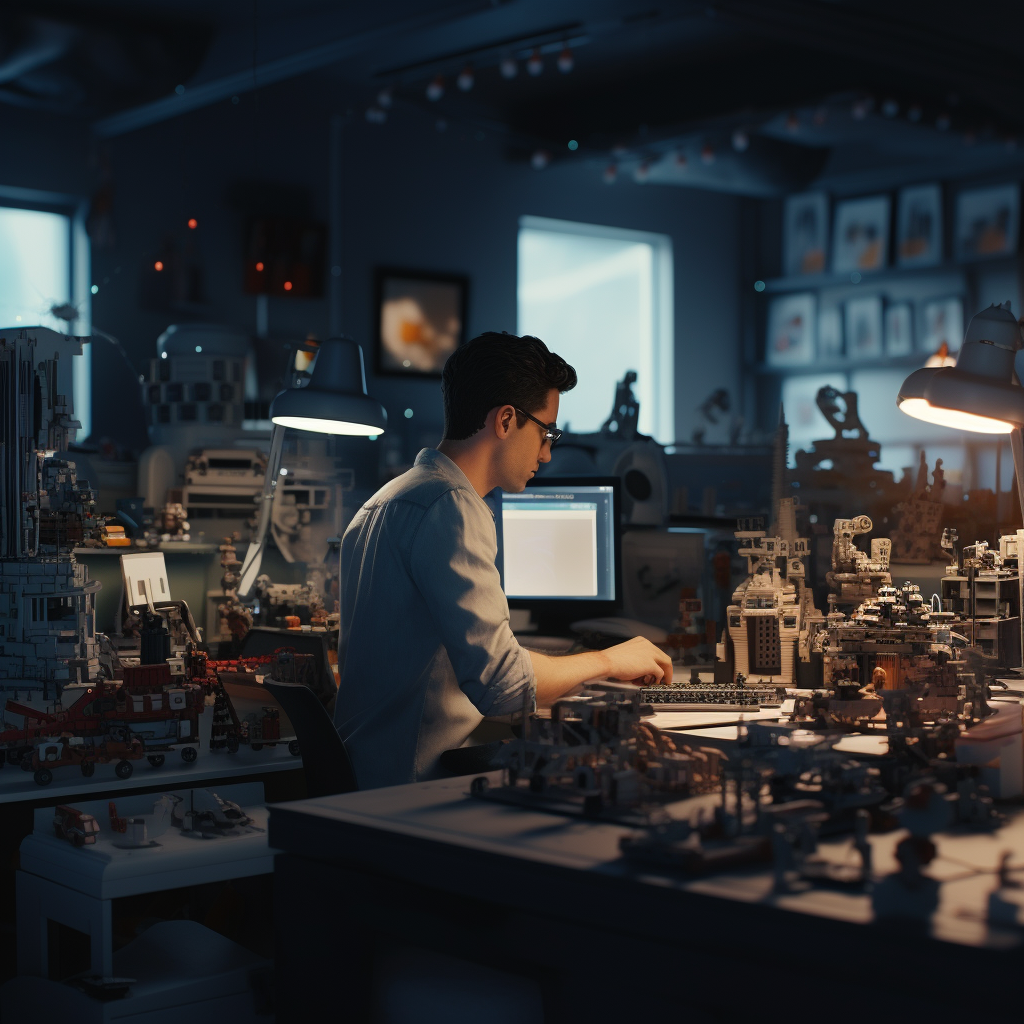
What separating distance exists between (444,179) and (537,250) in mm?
829

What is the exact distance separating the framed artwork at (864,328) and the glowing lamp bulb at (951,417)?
208 inches

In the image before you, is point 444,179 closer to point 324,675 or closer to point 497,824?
point 324,675

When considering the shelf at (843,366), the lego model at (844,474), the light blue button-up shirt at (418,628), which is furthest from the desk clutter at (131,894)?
the shelf at (843,366)

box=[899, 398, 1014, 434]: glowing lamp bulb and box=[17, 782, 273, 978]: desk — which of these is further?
box=[899, 398, 1014, 434]: glowing lamp bulb

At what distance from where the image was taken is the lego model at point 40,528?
243 cm

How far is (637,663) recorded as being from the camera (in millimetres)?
2217

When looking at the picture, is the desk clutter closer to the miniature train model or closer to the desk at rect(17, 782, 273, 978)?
the desk at rect(17, 782, 273, 978)

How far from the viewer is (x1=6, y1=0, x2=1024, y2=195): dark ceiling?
523 cm

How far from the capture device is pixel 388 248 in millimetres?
6641

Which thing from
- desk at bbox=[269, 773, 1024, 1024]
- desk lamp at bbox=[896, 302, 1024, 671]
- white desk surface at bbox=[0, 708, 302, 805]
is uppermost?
desk lamp at bbox=[896, 302, 1024, 671]

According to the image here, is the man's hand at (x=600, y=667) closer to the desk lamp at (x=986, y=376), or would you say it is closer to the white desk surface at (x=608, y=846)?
the white desk surface at (x=608, y=846)

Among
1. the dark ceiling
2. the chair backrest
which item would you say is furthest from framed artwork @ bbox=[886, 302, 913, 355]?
the chair backrest

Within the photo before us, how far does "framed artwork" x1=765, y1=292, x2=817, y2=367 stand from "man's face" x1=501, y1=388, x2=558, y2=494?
5.88m

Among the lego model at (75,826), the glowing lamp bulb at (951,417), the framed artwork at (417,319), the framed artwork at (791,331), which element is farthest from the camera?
the framed artwork at (791,331)
